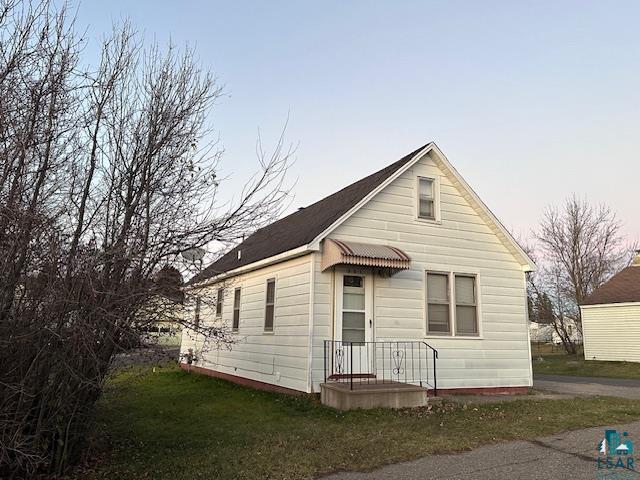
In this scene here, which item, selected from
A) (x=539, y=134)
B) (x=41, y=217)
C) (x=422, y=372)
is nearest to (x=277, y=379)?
(x=422, y=372)

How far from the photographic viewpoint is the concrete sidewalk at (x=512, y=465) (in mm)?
5199

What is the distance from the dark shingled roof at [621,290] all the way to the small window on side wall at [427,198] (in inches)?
723

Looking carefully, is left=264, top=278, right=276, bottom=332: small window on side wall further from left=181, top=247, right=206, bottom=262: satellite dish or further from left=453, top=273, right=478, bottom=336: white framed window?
left=181, top=247, right=206, bottom=262: satellite dish

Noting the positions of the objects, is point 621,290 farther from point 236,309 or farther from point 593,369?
point 236,309

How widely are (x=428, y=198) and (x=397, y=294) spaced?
9.28 feet

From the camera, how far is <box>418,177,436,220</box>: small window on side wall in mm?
12109

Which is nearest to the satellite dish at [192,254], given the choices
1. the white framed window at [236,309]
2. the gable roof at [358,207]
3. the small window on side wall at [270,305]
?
the gable roof at [358,207]

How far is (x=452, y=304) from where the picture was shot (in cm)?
1186

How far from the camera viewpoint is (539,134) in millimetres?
14688

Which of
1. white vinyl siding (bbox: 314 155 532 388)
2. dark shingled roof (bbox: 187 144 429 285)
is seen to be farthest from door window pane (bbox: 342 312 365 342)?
dark shingled roof (bbox: 187 144 429 285)

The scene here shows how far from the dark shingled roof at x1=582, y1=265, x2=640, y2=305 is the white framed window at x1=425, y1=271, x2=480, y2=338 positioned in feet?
56.6

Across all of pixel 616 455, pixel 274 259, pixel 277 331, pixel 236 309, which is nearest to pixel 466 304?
pixel 277 331

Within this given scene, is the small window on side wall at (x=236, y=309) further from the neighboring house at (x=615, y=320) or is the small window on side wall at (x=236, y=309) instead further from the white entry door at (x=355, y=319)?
the neighboring house at (x=615, y=320)

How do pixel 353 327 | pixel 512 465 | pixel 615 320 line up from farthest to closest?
pixel 615 320
pixel 353 327
pixel 512 465
